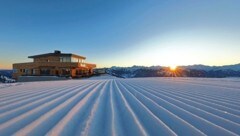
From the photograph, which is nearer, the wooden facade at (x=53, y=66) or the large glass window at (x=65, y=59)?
the wooden facade at (x=53, y=66)

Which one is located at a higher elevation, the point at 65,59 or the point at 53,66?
the point at 65,59

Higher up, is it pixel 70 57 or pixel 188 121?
pixel 70 57

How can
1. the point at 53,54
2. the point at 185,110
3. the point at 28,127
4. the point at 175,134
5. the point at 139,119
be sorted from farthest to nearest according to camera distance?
the point at 53,54
the point at 185,110
the point at 139,119
the point at 28,127
the point at 175,134

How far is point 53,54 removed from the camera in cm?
3859

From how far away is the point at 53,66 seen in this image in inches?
1404

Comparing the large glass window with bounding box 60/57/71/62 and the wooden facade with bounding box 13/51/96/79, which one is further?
the large glass window with bounding box 60/57/71/62

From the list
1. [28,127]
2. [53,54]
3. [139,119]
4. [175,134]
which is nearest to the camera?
[175,134]

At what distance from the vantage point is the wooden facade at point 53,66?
3566cm

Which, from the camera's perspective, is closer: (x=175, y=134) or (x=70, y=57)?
(x=175, y=134)

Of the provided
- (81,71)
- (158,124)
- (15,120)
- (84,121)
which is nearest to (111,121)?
(84,121)

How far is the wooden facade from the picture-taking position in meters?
35.7

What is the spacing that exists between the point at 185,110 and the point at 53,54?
35.6 metres

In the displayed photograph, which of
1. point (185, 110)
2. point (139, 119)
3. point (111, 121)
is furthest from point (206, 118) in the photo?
point (111, 121)

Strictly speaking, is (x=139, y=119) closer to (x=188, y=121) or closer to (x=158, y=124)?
(x=158, y=124)
